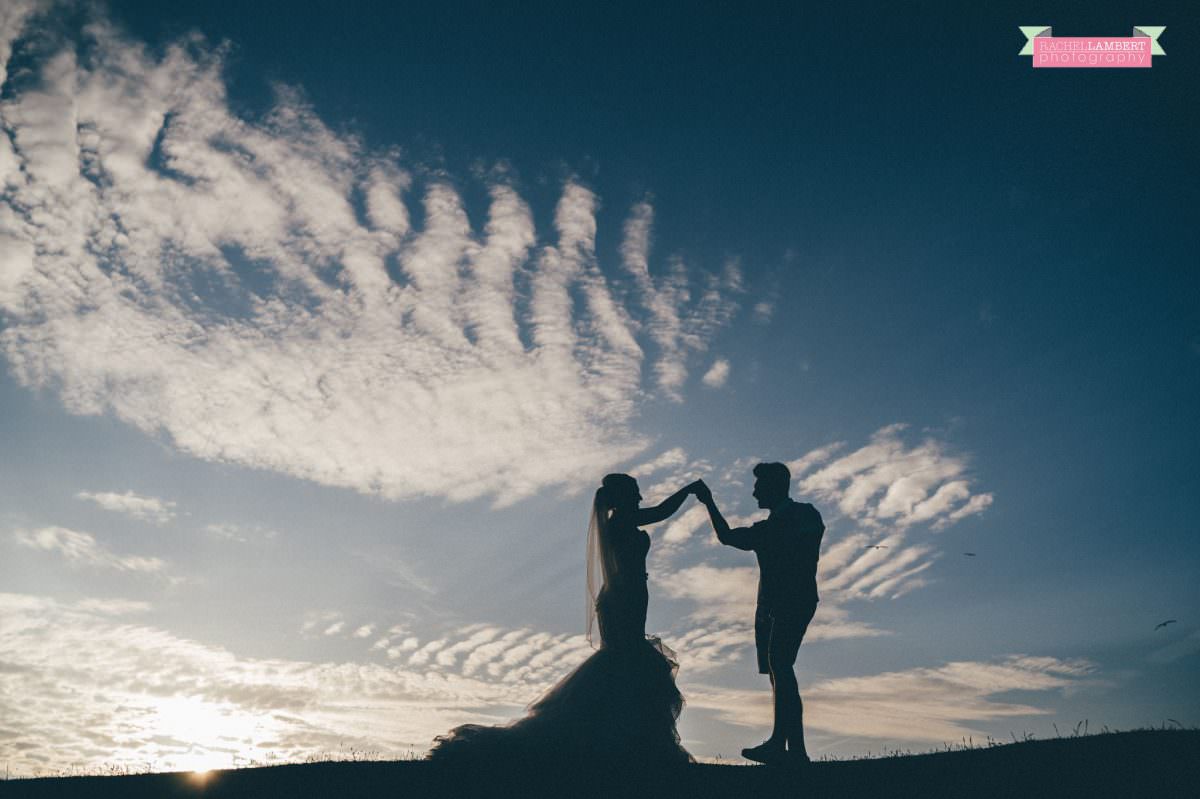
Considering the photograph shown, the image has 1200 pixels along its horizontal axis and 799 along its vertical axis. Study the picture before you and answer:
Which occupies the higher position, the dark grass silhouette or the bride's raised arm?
the bride's raised arm

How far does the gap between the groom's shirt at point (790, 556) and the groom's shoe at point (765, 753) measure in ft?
5.06

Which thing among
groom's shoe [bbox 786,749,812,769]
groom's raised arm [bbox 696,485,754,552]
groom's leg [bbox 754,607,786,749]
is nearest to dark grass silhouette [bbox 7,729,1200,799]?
groom's shoe [bbox 786,749,812,769]

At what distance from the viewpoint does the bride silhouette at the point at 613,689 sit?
9.84 m

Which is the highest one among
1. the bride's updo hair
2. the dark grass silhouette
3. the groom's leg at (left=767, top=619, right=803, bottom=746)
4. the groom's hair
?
the bride's updo hair

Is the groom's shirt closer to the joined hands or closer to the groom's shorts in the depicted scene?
the groom's shorts

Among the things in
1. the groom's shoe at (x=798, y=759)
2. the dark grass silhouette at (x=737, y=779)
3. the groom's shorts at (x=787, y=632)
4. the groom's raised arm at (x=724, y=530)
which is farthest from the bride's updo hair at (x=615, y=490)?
the groom's shoe at (x=798, y=759)

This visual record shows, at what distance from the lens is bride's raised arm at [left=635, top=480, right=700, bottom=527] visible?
11625 millimetres

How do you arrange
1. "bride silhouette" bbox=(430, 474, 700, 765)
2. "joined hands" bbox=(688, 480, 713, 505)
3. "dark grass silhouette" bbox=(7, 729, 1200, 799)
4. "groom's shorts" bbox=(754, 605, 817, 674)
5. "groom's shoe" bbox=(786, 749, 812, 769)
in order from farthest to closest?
"joined hands" bbox=(688, 480, 713, 505) → "bride silhouette" bbox=(430, 474, 700, 765) → "groom's shorts" bbox=(754, 605, 817, 674) → "groom's shoe" bbox=(786, 749, 812, 769) → "dark grass silhouette" bbox=(7, 729, 1200, 799)

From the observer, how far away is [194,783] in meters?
8.98

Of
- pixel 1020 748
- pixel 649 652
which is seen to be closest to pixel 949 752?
pixel 1020 748

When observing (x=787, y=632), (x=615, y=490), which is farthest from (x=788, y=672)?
(x=615, y=490)

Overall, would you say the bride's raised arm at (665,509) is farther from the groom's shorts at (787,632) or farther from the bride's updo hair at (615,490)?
the groom's shorts at (787,632)

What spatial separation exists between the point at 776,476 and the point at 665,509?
2.20 m

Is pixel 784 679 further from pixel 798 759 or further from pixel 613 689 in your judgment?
pixel 613 689
